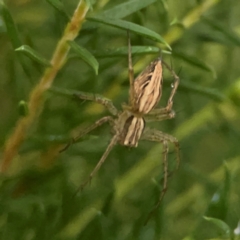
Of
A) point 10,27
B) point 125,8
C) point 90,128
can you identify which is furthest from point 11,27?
point 90,128

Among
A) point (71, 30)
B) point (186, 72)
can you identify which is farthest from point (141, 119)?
point (71, 30)

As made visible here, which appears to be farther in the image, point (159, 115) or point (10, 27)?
point (159, 115)

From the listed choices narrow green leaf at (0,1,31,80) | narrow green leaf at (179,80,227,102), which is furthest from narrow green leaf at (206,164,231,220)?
narrow green leaf at (0,1,31,80)

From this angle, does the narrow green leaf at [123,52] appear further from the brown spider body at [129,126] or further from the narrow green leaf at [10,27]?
the brown spider body at [129,126]

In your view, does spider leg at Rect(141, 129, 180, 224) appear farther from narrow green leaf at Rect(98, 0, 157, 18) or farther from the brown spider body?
narrow green leaf at Rect(98, 0, 157, 18)

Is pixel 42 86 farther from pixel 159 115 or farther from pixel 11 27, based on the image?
pixel 159 115

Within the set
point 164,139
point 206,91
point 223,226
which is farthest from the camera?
point 164,139

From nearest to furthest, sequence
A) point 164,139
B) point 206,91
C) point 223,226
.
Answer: point 223,226
point 206,91
point 164,139

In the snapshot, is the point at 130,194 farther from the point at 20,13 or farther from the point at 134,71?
the point at 20,13
